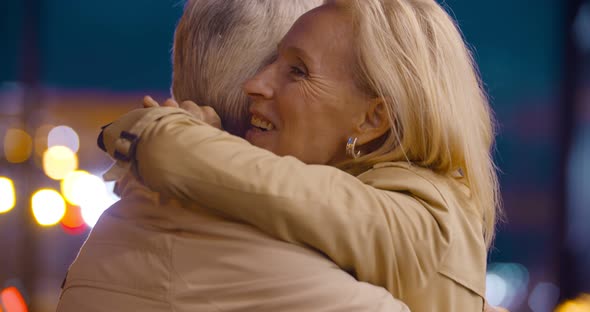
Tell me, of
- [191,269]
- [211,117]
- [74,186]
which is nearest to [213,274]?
[191,269]

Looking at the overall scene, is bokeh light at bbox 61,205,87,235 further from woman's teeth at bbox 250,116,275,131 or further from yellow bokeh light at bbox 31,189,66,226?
woman's teeth at bbox 250,116,275,131

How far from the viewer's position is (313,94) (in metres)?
1.35

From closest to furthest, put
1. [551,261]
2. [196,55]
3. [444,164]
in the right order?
1. [444,164]
2. [196,55]
3. [551,261]

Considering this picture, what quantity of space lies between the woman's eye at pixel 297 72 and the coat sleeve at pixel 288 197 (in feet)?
0.84

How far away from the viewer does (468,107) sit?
1353 millimetres

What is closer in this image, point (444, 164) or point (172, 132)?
point (172, 132)

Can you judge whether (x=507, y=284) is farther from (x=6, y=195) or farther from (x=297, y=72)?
(x=297, y=72)

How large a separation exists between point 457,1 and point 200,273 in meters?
3.90

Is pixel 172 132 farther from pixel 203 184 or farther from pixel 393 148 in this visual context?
pixel 393 148

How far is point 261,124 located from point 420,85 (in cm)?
30

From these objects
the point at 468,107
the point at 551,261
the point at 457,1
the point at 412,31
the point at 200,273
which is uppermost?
the point at 412,31

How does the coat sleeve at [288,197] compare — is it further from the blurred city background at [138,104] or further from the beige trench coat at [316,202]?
the blurred city background at [138,104]

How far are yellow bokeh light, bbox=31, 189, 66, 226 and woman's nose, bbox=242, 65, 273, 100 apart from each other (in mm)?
3892

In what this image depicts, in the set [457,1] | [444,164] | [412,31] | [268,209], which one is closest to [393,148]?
[444,164]
